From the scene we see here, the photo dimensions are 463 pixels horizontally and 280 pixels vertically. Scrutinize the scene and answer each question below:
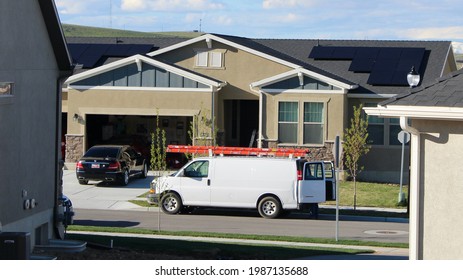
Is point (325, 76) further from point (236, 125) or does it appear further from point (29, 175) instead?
point (29, 175)

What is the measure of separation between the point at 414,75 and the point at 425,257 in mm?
13626

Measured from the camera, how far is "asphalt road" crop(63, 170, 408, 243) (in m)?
26.5

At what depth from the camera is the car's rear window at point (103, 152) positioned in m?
36.2

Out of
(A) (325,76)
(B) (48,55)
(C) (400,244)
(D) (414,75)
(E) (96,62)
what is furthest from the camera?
(E) (96,62)

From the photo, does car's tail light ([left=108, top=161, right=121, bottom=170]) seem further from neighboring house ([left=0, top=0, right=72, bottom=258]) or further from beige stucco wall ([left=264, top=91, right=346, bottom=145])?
neighboring house ([left=0, top=0, right=72, bottom=258])

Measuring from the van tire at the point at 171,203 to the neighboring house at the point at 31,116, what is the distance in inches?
399

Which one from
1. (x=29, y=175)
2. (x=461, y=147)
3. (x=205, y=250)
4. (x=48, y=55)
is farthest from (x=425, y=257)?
(x=48, y=55)

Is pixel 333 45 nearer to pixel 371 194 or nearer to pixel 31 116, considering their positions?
pixel 371 194

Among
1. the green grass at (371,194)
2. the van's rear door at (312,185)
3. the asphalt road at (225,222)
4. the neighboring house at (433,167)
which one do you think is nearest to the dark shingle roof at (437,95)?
the neighboring house at (433,167)

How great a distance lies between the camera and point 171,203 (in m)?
30.2

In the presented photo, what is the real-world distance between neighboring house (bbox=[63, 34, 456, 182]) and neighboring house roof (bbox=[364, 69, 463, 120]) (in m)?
24.6

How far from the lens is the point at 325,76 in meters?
38.8

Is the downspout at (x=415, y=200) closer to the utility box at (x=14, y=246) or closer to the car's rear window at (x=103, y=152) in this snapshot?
the utility box at (x=14, y=246)

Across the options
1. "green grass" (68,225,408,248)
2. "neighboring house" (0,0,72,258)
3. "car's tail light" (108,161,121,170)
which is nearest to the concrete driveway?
"car's tail light" (108,161,121,170)
